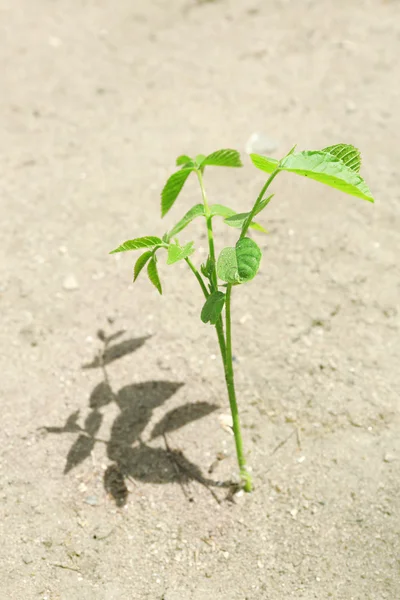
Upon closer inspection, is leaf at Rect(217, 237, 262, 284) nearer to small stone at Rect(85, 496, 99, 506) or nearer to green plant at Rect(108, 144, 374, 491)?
green plant at Rect(108, 144, 374, 491)

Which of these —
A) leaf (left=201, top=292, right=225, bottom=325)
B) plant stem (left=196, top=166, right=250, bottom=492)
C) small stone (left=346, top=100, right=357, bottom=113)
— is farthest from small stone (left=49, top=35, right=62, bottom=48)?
leaf (left=201, top=292, right=225, bottom=325)

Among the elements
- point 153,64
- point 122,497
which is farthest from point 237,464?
point 153,64

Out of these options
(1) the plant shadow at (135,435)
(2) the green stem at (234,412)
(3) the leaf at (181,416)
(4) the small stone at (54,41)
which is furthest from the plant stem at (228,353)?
(4) the small stone at (54,41)

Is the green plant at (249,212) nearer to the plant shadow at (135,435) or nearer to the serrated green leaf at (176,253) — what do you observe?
the serrated green leaf at (176,253)

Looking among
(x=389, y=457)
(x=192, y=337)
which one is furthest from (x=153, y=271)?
(x=389, y=457)

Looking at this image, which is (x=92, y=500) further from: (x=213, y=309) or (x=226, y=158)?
(x=226, y=158)

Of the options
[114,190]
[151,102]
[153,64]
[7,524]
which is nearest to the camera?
[7,524]

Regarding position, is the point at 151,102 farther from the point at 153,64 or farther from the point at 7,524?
the point at 7,524

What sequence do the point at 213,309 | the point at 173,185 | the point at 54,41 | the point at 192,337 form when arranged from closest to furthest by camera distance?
the point at 213,309 → the point at 173,185 → the point at 192,337 → the point at 54,41
